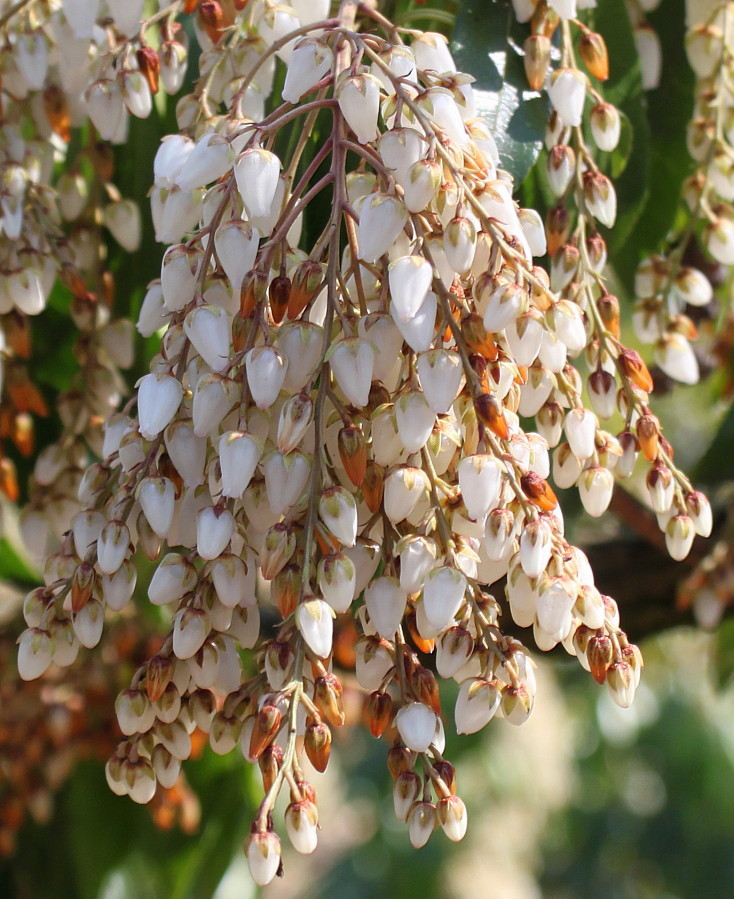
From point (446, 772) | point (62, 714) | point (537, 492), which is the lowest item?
point (62, 714)

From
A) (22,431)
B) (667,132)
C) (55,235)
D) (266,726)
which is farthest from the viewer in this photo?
(667,132)

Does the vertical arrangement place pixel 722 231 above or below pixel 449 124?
below

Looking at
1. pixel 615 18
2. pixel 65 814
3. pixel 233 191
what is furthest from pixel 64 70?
pixel 65 814

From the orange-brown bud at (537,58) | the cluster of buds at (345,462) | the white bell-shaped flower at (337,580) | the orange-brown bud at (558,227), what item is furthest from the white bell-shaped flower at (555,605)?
the orange-brown bud at (537,58)

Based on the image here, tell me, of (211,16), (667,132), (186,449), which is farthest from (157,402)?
(667,132)

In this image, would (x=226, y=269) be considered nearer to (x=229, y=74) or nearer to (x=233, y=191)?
(x=233, y=191)

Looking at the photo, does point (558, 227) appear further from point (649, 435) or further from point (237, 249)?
point (237, 249)

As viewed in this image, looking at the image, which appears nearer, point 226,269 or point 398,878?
point 226,269
